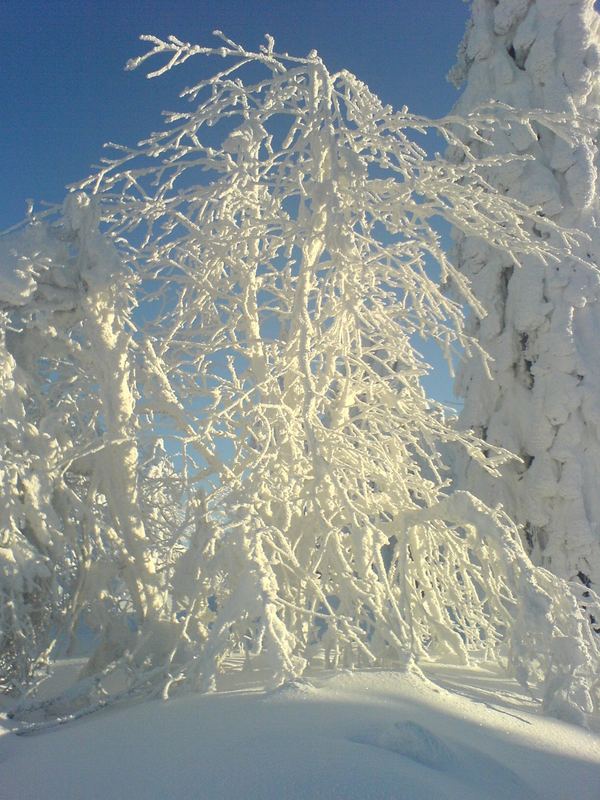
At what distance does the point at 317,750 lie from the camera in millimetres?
1801

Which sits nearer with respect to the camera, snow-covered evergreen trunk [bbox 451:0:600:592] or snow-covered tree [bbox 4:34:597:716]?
snow-covered tree [bbox 4:34:597:716]

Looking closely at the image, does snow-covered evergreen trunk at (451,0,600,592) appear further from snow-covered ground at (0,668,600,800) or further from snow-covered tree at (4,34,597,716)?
snow-covered ground at (0,668,600,800)

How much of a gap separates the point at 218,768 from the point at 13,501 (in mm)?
2237

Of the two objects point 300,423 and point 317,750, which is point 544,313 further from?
point 317,750

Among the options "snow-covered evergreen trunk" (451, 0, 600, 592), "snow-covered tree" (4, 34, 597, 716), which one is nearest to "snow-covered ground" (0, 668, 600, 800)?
"snow-covered tree" (4, 34, 597, 716)

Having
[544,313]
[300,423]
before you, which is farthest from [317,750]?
[544,313]

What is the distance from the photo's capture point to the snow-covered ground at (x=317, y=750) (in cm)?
166

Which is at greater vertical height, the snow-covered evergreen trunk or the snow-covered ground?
the snow-covered evergreen trunk

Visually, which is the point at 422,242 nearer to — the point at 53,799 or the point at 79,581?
the point at 53,799

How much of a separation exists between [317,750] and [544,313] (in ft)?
19.9

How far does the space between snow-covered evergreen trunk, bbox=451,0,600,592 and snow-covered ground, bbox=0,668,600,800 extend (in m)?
4.43

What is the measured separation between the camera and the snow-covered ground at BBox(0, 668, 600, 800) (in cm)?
166

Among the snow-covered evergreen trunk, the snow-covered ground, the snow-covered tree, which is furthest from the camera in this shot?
the snow-covered evergreen trunk

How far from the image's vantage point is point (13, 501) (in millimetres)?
3467
